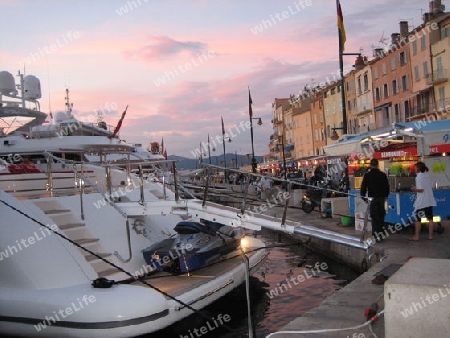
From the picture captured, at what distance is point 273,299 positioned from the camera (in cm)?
1023

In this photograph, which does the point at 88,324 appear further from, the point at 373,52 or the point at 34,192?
the point at 373,52

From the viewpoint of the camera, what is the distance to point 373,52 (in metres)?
51.2

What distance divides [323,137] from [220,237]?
190 feet

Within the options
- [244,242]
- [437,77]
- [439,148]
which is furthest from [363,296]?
[437,77]

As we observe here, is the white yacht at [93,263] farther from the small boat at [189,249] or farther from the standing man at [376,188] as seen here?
the standing man at [376,188]

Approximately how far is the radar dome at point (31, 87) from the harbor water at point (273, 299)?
13.0 meters

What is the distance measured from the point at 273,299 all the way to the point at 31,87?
50.0ft

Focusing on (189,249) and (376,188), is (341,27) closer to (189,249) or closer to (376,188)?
(376,188)

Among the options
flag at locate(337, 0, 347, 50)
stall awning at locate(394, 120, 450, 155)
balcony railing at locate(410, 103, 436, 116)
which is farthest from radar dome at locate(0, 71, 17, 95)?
balcony railing at locate(410, 103, 436, 116)

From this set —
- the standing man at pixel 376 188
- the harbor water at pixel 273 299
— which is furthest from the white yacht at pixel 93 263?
the standing man at pixel 376 188

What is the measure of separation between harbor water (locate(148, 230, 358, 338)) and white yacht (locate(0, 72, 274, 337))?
1.69ft

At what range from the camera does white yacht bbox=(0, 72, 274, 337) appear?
6.69 metres

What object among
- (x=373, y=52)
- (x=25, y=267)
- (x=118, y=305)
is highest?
(x=373, y=52)

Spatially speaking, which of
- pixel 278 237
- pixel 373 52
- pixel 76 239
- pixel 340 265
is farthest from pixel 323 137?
pixel 76 239
